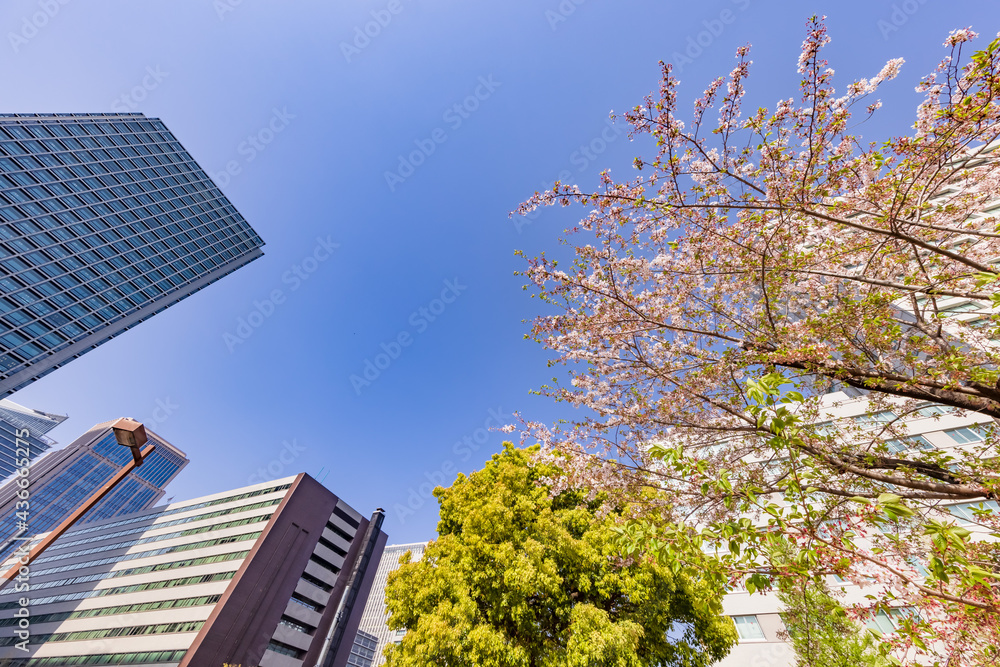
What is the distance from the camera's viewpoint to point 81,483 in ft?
317

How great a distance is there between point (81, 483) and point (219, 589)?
371ft

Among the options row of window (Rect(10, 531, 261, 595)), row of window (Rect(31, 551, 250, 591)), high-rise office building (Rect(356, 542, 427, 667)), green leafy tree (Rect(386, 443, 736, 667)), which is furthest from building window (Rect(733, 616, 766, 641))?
high-rise office building (Rect(356, 542, 427, 667))

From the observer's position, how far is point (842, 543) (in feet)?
11.0

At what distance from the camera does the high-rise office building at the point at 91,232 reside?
3788cm

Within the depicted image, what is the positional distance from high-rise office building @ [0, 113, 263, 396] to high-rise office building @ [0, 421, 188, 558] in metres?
48.5

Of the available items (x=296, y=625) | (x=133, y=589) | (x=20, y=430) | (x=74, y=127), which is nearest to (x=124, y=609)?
(x=133, y=589)

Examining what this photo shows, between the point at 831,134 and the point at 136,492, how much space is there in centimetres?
17347

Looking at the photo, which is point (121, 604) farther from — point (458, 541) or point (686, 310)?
point (686, 310)

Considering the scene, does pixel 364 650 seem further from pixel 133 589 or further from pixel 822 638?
pixel 822 638

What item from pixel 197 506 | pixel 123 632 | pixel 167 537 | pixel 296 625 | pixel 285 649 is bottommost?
pixel 123 632

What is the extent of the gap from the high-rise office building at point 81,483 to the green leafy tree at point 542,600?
102m

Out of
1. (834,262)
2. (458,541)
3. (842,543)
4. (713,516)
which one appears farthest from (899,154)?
(458,541)

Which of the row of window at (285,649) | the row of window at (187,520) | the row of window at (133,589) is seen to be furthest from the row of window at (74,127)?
the row of window at (285,649)

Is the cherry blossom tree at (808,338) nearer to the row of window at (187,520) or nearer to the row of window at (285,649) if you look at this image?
the row of window at (285,649)
